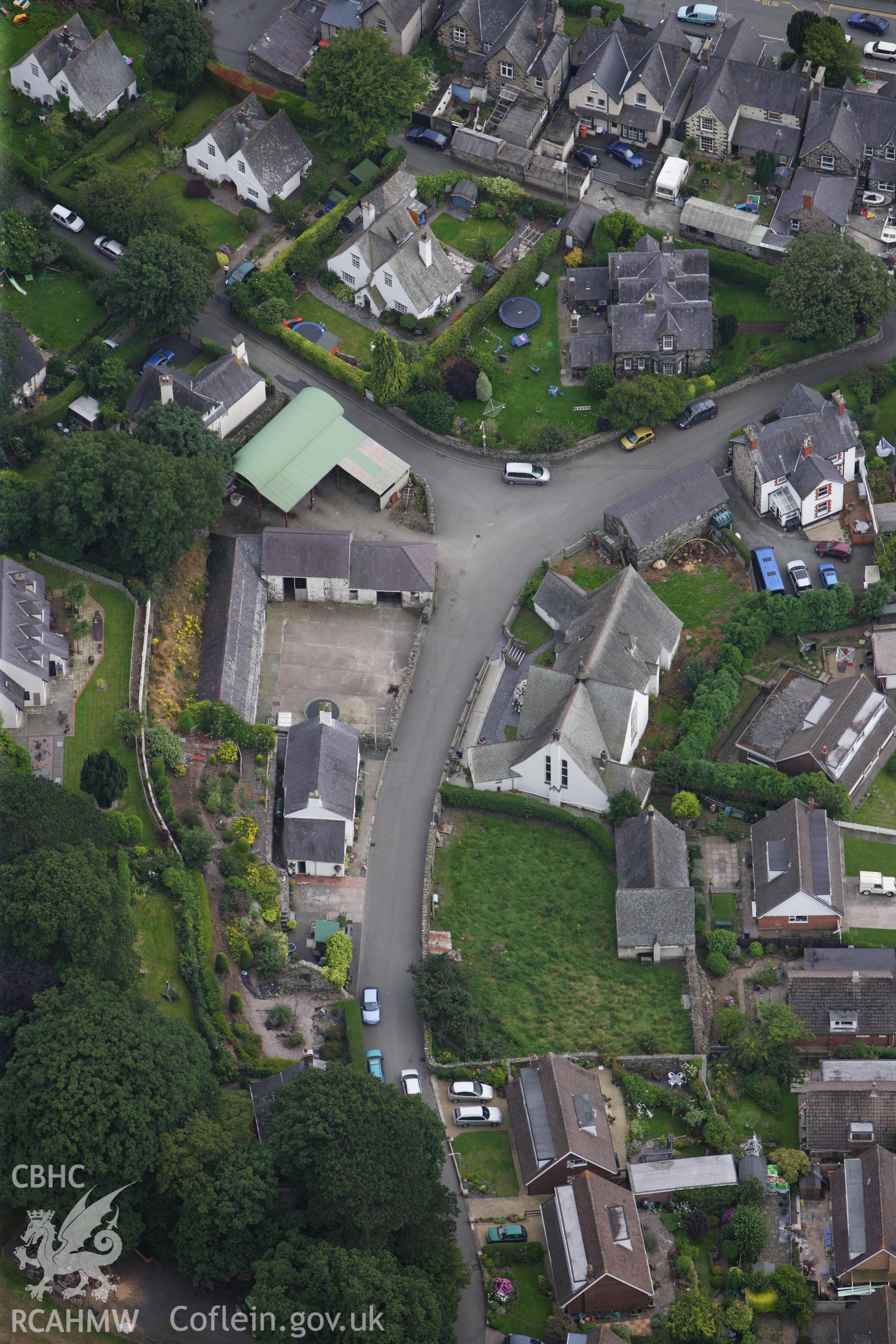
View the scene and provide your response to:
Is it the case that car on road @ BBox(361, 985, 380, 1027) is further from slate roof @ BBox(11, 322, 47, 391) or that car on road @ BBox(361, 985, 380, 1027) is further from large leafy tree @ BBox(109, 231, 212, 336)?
large leafy tree @ BBox(109, 231, 212, 336)

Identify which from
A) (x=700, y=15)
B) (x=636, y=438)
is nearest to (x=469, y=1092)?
(x=636, y=438)

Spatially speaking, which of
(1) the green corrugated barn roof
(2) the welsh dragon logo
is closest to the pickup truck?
(1) the green corrugated barn roof

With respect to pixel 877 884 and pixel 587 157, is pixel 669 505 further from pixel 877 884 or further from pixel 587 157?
pixel 587 157

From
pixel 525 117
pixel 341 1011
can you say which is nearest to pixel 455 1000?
pixel 341 1011

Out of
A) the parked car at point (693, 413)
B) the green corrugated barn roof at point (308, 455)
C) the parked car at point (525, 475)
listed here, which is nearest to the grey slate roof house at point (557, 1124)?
the green corrugated barn roof at point (308, 455)

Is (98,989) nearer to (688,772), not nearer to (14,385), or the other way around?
(688,772)

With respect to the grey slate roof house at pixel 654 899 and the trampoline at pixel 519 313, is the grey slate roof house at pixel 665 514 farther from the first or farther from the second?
the grey slate roof house at pixel 654 899

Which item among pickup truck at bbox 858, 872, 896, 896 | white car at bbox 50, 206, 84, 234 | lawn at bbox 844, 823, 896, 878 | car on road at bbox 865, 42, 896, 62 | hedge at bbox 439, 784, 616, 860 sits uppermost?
car on road at bbox 865, 42, 896, 62
